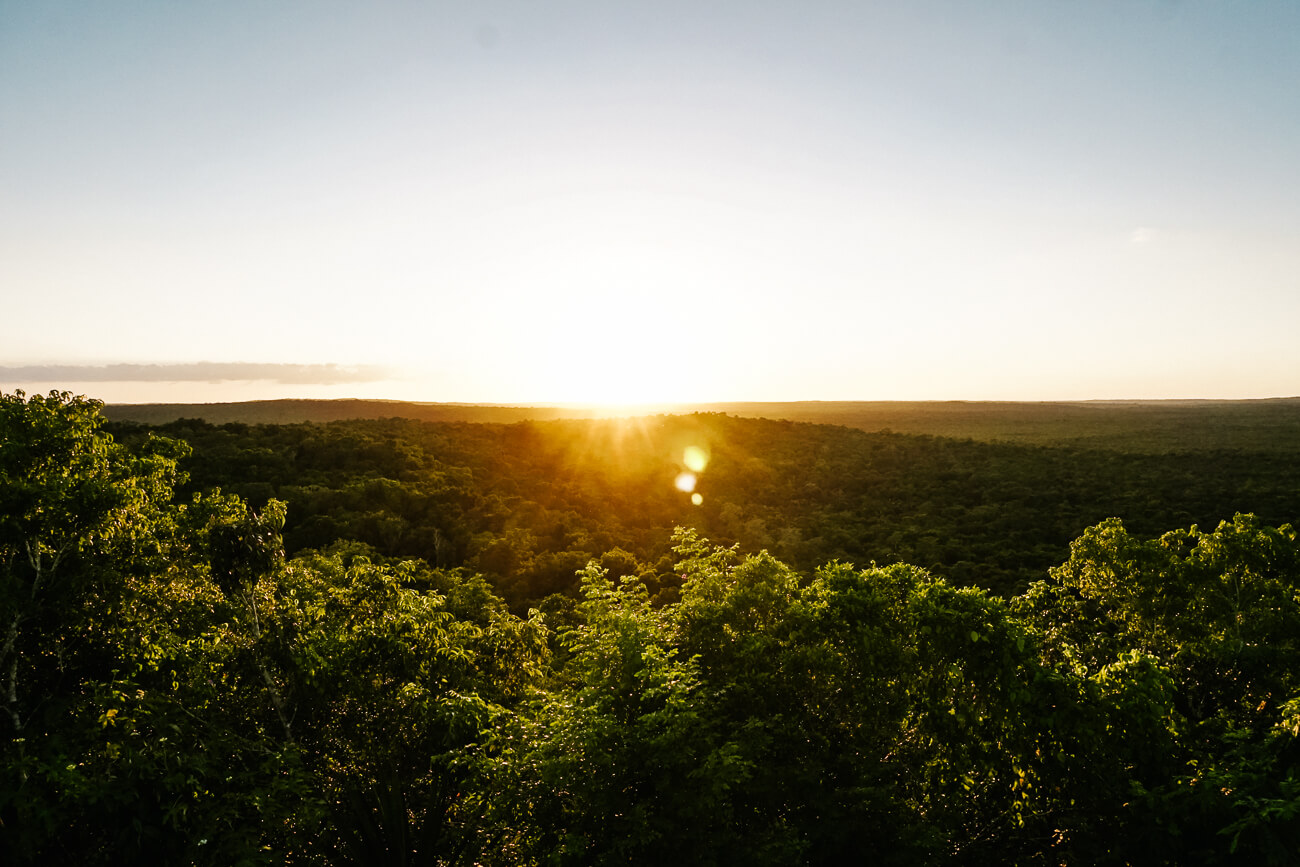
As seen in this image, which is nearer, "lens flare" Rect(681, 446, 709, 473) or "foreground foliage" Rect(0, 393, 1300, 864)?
"foreground foliage" Rect(0, 393, 1300, 864)

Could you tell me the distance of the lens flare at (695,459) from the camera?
65.7m

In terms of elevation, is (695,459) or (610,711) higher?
(610,711)

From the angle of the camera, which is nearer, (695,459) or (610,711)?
(610,711)

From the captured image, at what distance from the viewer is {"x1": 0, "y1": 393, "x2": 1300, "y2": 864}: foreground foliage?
8.75m

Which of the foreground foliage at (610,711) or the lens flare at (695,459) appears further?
the lens flare at (695,459)

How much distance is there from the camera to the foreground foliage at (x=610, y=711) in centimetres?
875

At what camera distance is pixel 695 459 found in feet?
225

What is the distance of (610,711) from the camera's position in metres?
10.5

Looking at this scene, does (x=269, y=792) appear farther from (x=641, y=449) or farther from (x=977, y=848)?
(x=641, y=449)

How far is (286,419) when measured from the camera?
115188 millimetres

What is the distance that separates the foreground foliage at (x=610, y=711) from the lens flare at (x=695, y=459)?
51.5 meters

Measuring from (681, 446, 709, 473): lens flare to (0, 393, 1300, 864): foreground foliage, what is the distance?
5152 centimetres

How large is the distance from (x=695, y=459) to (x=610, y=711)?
5828 centimetres

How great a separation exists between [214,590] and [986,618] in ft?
47.1
